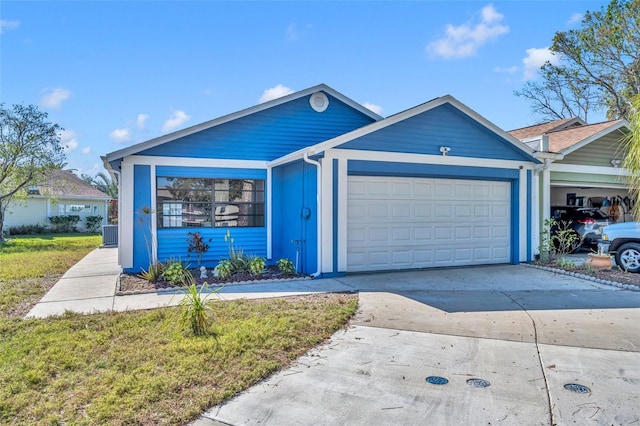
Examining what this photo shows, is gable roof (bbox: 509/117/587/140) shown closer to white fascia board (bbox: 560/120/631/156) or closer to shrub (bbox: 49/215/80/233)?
white fascia board (bbox: 560/120/631/156)

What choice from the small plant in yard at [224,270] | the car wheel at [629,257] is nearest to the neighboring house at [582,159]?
the car wheel at [629,257]

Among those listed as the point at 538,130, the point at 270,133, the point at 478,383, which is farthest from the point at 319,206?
the point at 538,130

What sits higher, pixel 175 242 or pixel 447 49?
pixel 447 49

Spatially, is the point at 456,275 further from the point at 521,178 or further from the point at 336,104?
the point at 336,104

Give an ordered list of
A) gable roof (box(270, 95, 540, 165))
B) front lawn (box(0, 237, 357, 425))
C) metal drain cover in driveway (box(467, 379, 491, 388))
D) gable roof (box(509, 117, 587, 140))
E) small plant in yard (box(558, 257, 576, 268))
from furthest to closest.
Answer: gable roof (box(509, 117, 587, 140))
small plant in yard (box(558, 257, 576, 268))
gable roof (box(270, 95, 540, 165))
metal drain cover in driveway (box(467, 379, 491, 388))
front lawn (box(0, 237, 357, 425))

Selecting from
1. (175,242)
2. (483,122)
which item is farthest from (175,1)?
(483,122)

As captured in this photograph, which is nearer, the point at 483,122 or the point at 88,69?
the point at 483,122

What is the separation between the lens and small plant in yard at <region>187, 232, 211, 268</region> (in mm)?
10422

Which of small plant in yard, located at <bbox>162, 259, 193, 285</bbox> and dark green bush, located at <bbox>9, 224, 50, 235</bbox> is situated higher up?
dark green bush, located at <bbox>9, 224, 50, 235</bbox>

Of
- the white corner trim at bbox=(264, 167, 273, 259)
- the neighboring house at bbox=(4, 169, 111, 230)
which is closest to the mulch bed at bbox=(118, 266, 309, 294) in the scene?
the white corner trim at bbox=(264, 167, 273, 259)

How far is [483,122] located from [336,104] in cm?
401

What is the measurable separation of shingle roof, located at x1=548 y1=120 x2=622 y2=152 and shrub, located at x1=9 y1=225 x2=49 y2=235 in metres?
28.8

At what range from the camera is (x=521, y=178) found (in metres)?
11.2

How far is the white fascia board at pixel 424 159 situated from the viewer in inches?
360
